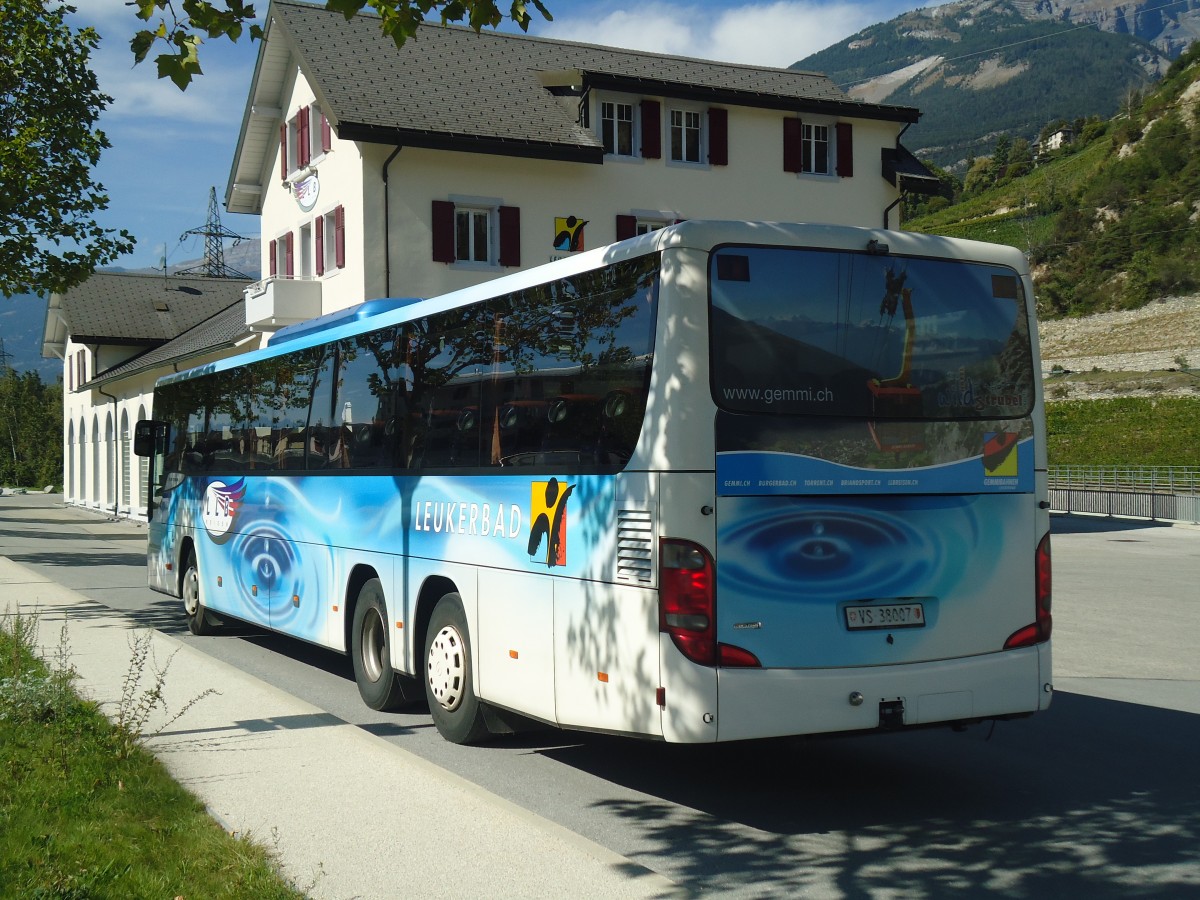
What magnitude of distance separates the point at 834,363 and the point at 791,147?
29577 mm

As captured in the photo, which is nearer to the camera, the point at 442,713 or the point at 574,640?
the point at 574,640

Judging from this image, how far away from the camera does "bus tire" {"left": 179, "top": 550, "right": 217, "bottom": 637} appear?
14711 millimetres

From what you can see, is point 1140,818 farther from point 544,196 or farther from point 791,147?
point 791,147

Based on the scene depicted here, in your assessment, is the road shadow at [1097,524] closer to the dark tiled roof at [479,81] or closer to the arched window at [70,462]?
the dark tiled roof at [479,81]

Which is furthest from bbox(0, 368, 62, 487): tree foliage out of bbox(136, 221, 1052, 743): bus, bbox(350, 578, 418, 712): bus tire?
bbox(136, 221, 1052, 743): bus

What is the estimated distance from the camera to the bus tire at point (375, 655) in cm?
997

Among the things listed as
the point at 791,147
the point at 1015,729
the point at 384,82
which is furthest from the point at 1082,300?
the point at 1015,729

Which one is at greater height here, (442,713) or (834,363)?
(834,363)

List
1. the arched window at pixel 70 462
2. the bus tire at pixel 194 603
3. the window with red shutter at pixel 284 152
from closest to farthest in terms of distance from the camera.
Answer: the bus tire at pixel 194 603 < the window with red shutter at pixel 284 152 < the arched window at pixel 70 462

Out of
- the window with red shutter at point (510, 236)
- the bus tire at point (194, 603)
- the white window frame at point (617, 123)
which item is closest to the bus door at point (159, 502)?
the bus tire at point (194, 603)

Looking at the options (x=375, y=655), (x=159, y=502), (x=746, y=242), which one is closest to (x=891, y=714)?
(x=746, y=242)

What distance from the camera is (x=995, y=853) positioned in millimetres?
6301

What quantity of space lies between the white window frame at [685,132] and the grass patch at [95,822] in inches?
1086

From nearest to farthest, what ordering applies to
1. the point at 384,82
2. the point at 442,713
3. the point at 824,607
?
the point at 824,607 < the point at 442,713 < the point at 384,82
